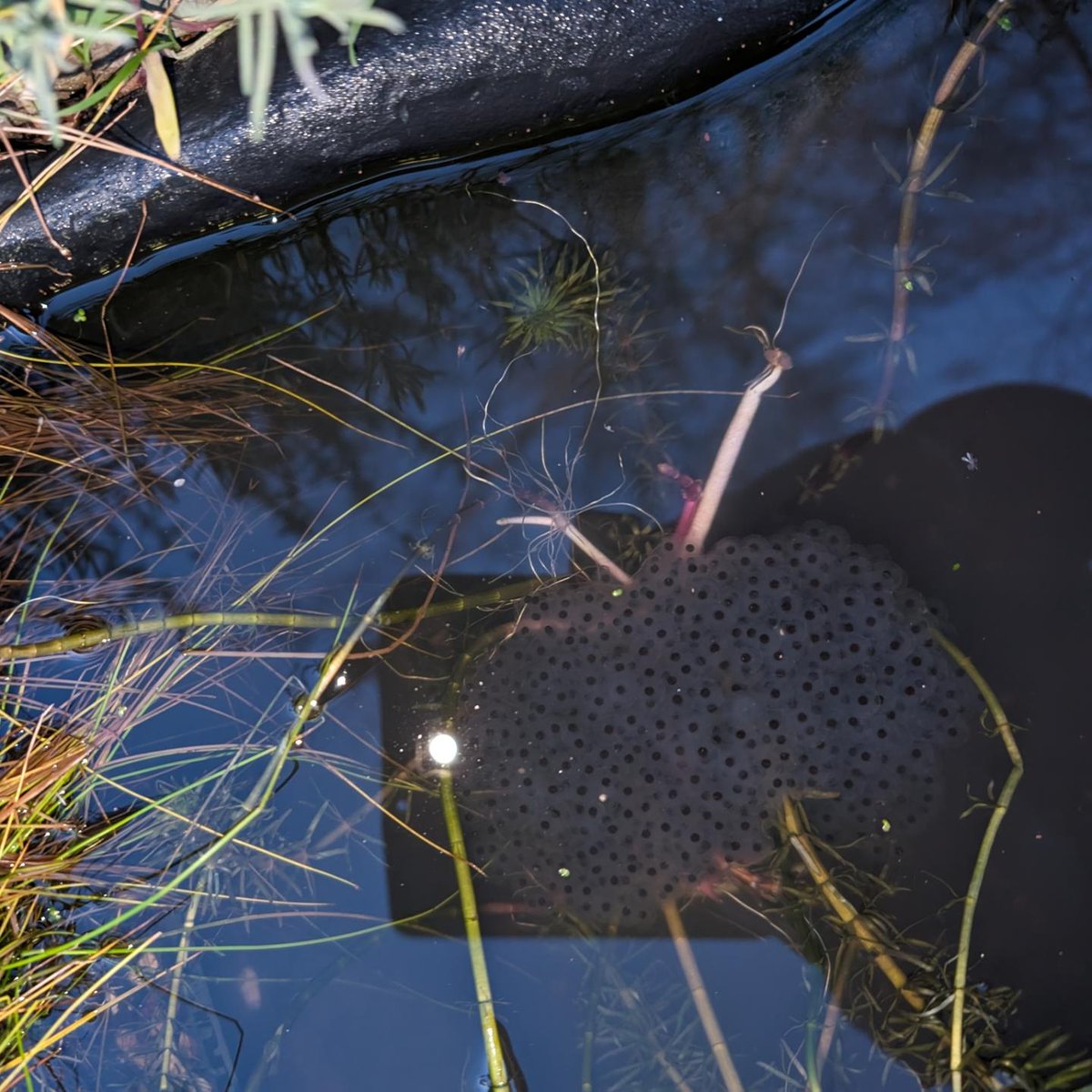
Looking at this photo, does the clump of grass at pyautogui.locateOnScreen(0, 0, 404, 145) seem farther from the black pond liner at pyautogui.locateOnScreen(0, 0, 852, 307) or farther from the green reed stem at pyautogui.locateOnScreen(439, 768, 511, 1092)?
the green reed stem at pyautogui.locateOnScreen(439, 768, 511, 1092)

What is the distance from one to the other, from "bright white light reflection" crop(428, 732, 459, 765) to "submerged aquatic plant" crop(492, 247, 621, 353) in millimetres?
1171

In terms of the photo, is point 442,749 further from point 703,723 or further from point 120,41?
point 120,41

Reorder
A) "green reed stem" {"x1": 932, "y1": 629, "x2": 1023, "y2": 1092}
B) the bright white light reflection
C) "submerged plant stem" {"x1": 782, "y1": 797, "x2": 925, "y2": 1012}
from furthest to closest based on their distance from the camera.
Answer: the bright white light reflection → "submerged plant stem" {"x1": 782, "y1": 797, "x2": 925, "y2": 1012} → "green reed stem" {"x1": 932, "y1": 629, "x2": 1023, "y2": 1092}

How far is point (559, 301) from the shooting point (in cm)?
262

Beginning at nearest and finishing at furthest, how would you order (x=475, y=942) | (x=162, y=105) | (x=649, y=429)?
(x=162, y=105) < (x=475, y=942) < (x=649, y=429)

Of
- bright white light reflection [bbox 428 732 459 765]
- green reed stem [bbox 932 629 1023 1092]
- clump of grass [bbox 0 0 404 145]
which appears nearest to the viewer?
clump of grass [bbox 0 0 404 145]

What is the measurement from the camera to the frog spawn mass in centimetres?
247

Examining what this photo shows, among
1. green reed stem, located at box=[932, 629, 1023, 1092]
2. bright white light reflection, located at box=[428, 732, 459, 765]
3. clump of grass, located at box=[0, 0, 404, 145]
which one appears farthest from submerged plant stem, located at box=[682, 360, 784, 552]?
clump of grass, located at box=[0, 0, 404, 145]

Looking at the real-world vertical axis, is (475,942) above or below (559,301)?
below

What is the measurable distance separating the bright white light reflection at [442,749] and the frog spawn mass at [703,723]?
37 mm

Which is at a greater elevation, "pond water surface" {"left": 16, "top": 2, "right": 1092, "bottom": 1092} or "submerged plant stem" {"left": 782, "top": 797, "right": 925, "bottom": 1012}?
"pond water surface" {"left": 16, "top": 2, "right": 1092, "bottom": 1092}

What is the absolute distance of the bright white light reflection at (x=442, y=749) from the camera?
2545 millimetres

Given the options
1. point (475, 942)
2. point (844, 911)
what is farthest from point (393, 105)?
point (844, 911)

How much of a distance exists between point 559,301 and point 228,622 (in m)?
1.34
